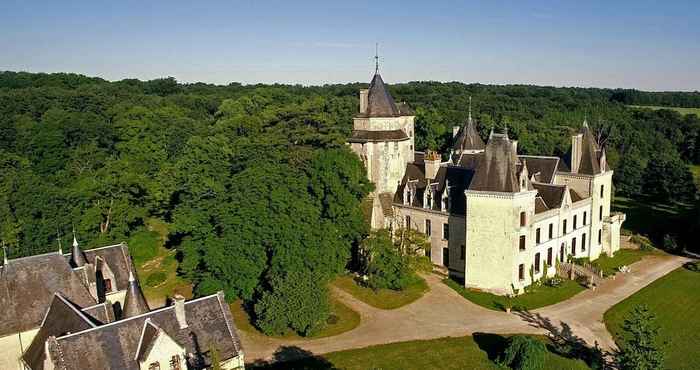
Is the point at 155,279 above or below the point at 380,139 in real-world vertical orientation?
below

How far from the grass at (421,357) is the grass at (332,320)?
2.49 m

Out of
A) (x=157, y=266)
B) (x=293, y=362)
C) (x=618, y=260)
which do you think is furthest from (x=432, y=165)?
(x=157, y=266)

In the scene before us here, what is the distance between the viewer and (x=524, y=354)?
2753 centimetres

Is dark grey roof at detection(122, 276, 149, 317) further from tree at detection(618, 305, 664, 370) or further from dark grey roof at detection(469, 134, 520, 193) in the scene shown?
dark grey roof at detection(469, 134, 520, 193)

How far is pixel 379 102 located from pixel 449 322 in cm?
1989

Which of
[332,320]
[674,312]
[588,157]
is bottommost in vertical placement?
[674,312]

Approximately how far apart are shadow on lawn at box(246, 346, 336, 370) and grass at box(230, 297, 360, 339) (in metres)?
1.96

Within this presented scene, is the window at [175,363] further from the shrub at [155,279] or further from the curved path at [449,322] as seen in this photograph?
the shrub at [155,279]

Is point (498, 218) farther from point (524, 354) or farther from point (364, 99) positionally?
point (364, 99)

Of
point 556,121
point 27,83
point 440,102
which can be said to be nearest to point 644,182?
point 556,121

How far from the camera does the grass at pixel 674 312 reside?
99.1 feet

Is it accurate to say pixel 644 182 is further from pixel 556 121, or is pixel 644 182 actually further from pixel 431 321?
pixel 431 321

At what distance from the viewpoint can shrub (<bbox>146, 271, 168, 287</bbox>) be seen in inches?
1657

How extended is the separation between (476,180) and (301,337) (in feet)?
51.2
